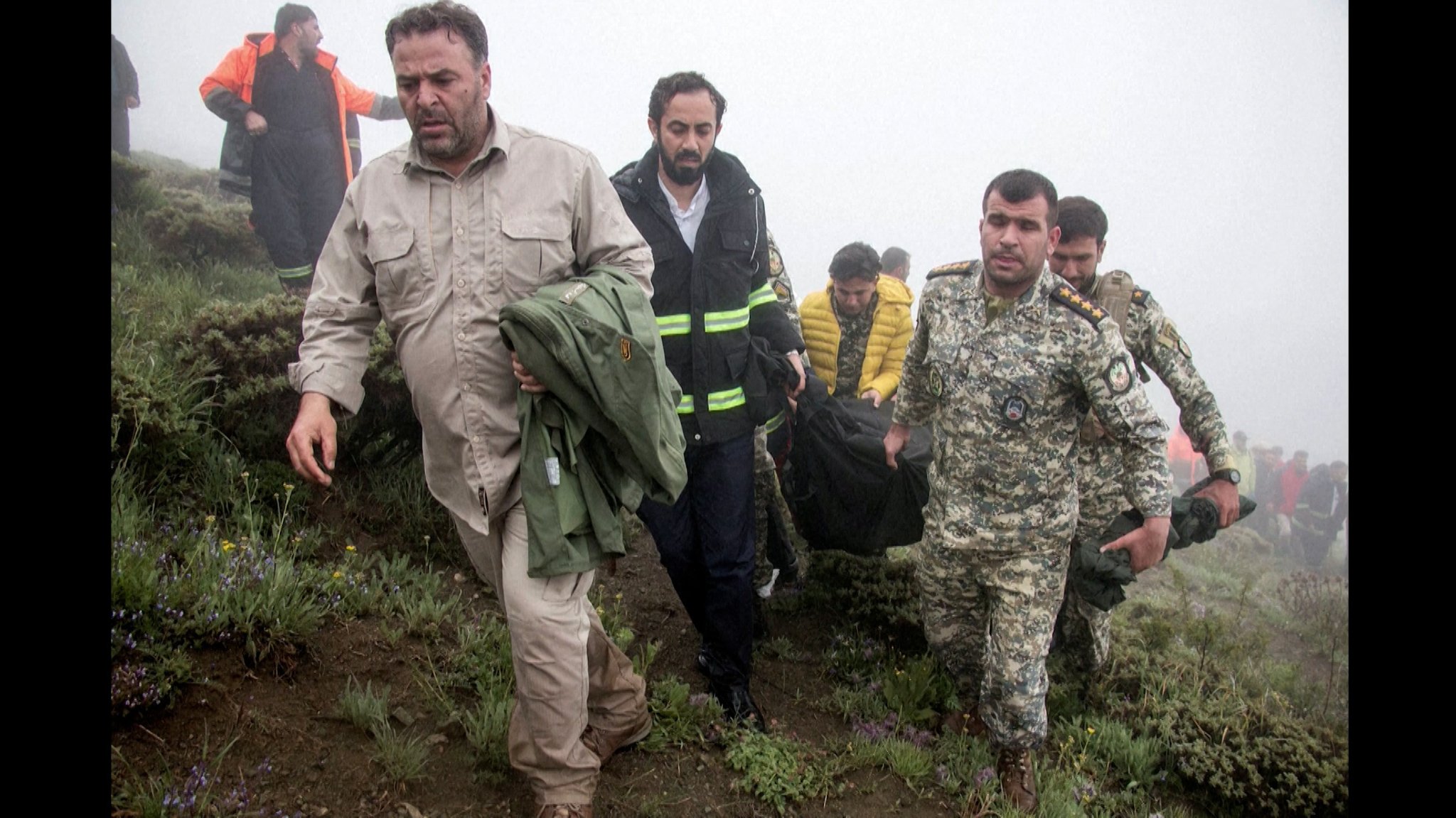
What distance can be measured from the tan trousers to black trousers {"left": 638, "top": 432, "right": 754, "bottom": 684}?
3.02 ft

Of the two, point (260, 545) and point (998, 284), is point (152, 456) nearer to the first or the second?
point (260, 545)

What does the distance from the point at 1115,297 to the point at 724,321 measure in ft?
6.55

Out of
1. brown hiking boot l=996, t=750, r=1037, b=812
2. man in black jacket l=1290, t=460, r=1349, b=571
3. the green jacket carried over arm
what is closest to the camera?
the green jacket carried over arm

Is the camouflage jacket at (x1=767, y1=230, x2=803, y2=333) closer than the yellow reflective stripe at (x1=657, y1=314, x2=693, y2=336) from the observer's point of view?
No

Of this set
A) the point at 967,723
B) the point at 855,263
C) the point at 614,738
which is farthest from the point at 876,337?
the point at 614,738

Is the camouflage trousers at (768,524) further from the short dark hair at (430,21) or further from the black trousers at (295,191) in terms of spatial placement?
the black trousers at (295,191)

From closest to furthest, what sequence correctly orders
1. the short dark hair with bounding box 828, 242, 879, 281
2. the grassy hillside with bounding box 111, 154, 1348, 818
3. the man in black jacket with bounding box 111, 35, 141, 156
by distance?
the grassy hillside with bounding box 111, 154, 1348, 818, the short dark hair with bounding box 828, 242, 879, 281, the man in black jacket with bounding box 111, 35, 141, 156

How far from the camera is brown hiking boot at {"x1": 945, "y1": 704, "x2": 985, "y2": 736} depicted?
4.13 m

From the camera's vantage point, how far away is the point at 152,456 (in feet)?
13.5

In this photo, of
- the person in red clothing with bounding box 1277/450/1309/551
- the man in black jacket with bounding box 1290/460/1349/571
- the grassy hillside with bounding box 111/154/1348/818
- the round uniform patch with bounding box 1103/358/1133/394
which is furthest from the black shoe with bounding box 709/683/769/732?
the person in red clothing with bounding box 1277/450/1309/551

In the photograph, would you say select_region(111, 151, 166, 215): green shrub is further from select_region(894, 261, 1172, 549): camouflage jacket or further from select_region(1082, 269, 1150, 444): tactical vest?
select_region(1082, 269, 1150, 444): tactical vest

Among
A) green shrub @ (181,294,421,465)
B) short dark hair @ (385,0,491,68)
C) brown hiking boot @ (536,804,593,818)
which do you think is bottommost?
brown hiking boot @ (536,804,593,818)

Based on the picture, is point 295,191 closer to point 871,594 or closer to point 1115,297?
point 871,594

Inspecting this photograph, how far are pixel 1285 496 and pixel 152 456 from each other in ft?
54.4
